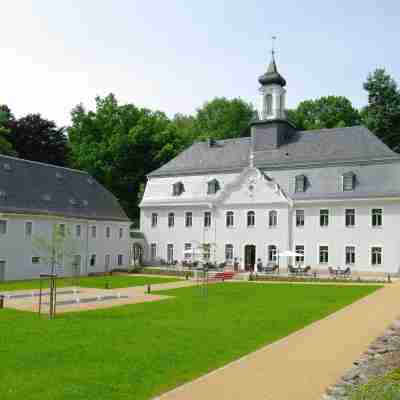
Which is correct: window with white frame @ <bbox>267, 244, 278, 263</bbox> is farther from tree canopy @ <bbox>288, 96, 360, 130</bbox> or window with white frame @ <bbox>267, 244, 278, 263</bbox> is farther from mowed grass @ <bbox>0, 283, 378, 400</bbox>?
tree canopy @ <bbox>288, 96, 360, 130</bbox>

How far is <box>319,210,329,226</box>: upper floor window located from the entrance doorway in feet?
22.5

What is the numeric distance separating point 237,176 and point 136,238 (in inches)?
509

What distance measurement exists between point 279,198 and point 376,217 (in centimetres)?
863

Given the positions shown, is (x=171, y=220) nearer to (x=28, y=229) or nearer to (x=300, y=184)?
(x=300, y=184)

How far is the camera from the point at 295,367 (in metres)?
11.7

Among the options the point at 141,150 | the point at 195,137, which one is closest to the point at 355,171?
the point at 141,150

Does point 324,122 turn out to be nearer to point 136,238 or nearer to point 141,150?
point 141,150

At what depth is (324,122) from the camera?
230 feet

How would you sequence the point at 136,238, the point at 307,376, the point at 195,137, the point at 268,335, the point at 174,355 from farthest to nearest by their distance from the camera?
the point at 195,137, the point at 136,238, the point at 268,335, the point at 174,355, the point at 307,376

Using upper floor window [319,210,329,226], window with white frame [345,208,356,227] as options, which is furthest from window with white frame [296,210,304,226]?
window with white frame [345,208,356,227]

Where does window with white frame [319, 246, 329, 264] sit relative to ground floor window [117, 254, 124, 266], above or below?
above

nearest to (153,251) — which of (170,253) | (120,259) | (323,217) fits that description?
(170,253)

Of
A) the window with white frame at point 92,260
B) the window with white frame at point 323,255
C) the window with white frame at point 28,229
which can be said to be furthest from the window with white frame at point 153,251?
the window with white frame at point 323,255

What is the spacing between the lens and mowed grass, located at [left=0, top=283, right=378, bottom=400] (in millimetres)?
10508
